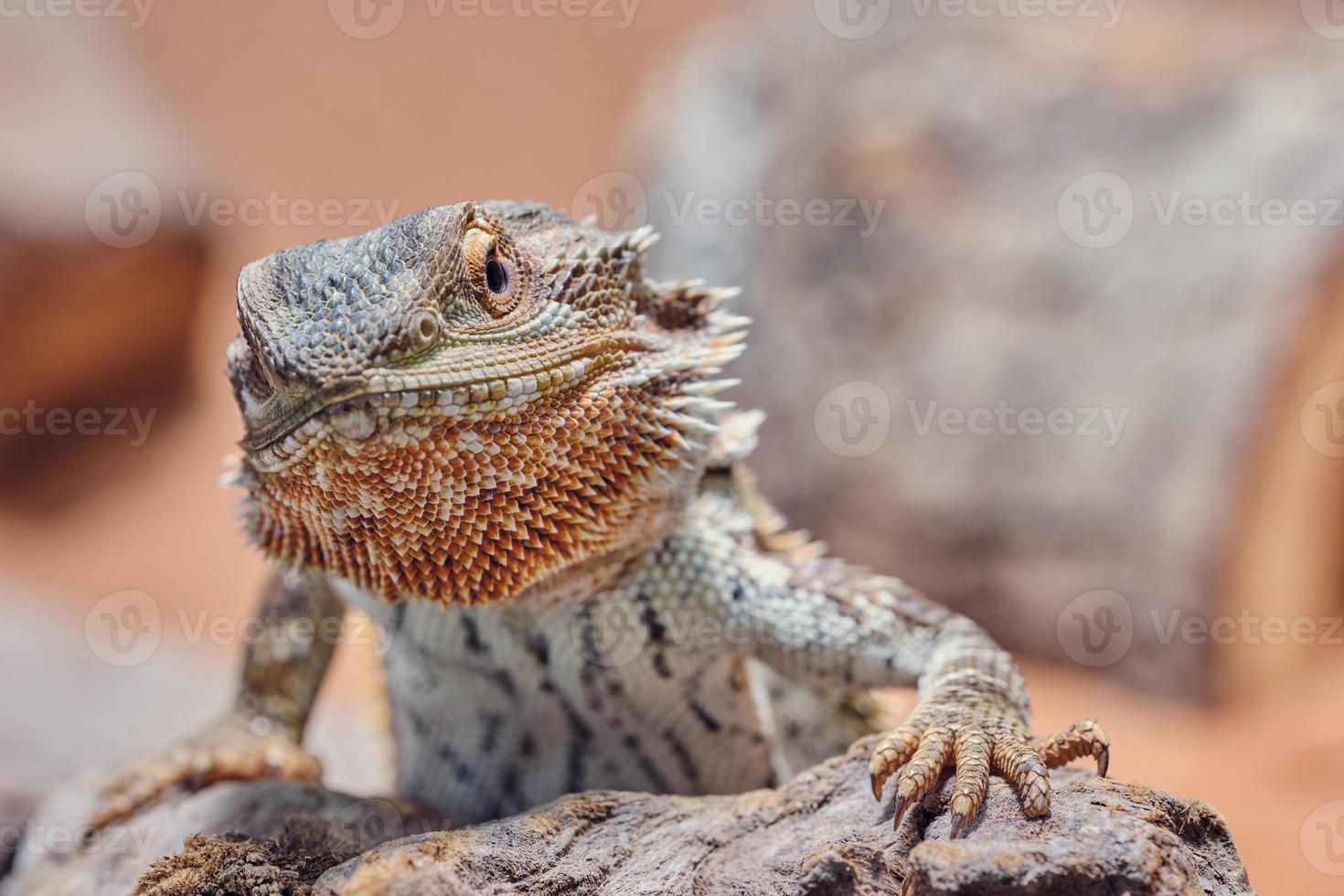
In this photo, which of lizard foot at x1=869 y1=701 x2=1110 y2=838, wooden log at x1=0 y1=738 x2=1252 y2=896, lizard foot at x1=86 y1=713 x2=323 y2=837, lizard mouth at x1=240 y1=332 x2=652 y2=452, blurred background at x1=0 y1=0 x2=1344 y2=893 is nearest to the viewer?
wooden log at x1=0 y1=738 x2=1252 y2=896

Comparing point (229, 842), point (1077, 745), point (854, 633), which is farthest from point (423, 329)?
point (1077, 745)

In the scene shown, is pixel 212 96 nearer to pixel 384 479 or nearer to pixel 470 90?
pixel 470 90

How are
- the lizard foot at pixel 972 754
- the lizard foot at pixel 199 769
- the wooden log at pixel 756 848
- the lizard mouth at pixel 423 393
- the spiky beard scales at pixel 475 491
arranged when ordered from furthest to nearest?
1. the lizard foot at pixel 199 769
2. the spiky beard scales at pixel 475 491
3. the lizard mouth at pixel 423 393
4. the lizard foot at pixel 972 754
5. the wooden log at pixel 756 848

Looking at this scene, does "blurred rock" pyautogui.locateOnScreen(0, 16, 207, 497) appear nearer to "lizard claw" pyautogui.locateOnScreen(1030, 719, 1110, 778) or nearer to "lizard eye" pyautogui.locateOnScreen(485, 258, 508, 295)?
"lizard eye" pyautogui.locateOnScreen(485, 258, 508, 295)

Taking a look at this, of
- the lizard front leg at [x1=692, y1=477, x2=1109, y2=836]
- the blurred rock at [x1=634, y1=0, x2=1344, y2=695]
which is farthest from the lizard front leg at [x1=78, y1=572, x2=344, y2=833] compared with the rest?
the blurred rock at [x1=634, y1=0, x2=1344, y2=695]

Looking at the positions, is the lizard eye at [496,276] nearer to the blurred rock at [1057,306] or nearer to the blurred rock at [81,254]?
the blurred rock at [1057,306]

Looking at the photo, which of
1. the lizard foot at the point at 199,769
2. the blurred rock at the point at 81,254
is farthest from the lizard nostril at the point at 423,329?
the blurred rock at the point at 81,254
